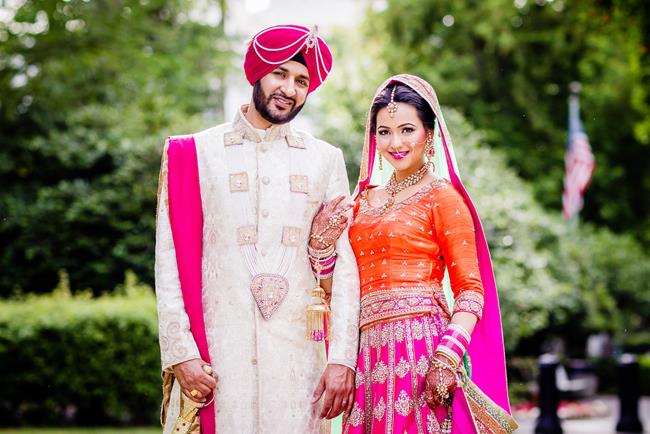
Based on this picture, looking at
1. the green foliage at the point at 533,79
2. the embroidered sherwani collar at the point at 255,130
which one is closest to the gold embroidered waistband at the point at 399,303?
the embroidered sherwani collar at the point at 255,130

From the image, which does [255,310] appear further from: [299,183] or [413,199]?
[413,199]

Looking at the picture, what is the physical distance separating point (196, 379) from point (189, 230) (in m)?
0.61

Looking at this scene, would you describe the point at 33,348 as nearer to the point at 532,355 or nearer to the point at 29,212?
the point at 29,212

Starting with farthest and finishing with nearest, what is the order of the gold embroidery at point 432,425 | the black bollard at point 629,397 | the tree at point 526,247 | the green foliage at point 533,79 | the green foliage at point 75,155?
the green foliage at point 533,79 < the green foliage at point 75,155 < the tree at point 526,247 < the black bollard at point 629,397 < the gold embroidery at point 432,425

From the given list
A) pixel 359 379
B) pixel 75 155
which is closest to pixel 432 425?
pixel 359 379

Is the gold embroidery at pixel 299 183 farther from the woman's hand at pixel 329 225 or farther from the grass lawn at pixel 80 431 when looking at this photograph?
the grass lawn at pixel 80 431

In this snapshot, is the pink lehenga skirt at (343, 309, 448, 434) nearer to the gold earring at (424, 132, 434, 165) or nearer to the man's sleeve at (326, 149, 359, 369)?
the man's sleeve at (326, 149, 359, 369)

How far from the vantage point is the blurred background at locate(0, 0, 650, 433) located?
A: 9.58m

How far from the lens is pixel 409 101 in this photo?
3.79 meters

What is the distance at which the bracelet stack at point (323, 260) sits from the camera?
12.3 ft

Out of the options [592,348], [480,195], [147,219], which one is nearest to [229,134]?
[480,195]

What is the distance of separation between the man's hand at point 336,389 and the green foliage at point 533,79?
60.4 ft

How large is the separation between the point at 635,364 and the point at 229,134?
360 inches

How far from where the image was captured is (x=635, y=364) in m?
11.6
